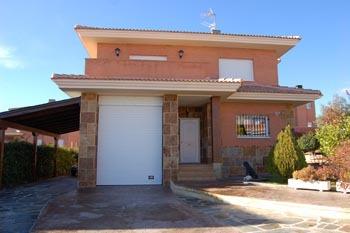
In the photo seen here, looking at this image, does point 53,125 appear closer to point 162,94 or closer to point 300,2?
point 162,94

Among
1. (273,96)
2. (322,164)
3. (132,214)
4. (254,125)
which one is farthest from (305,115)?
(132,214)

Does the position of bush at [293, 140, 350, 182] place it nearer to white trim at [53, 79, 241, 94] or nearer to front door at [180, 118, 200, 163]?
white trim at [53, 79, 241, 94]

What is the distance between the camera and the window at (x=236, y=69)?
19.6 meters

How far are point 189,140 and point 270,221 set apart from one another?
10555 millimetres

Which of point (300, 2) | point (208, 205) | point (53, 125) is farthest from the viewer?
point (53, 125)

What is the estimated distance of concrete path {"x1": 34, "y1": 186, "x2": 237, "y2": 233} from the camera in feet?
23.2

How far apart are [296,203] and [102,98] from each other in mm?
9034

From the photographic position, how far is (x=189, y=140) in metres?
18.1

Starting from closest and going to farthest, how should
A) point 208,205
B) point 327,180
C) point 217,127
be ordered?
point 208,205, point 327,180, point 217,127

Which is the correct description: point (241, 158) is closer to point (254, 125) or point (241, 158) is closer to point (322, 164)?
point (254, 125)

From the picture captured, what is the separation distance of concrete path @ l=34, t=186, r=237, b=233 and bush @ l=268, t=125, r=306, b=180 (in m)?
4.08

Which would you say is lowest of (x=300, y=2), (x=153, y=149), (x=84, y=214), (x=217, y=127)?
(x=84, y=214)

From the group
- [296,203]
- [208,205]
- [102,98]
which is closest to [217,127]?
[102,98]

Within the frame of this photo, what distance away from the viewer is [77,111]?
17.4 metres
